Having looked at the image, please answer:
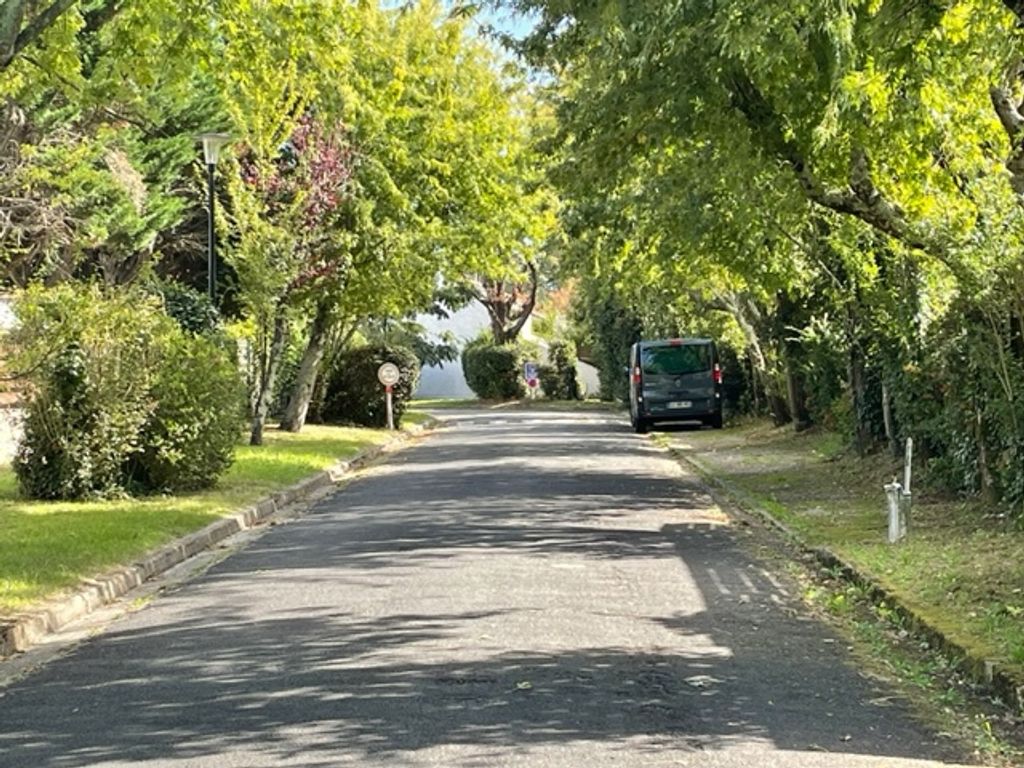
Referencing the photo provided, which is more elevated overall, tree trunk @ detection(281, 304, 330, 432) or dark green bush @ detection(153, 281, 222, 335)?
dark green bush @ detection(153, 281, 222, 335)

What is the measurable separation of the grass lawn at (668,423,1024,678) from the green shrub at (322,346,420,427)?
528 inches

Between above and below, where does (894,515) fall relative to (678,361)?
below

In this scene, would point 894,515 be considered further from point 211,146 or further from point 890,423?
point 211,146

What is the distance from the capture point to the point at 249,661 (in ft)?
24.1

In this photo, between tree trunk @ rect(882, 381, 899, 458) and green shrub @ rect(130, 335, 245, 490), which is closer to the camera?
green shrub @ rect(130, 335, 245, 490)

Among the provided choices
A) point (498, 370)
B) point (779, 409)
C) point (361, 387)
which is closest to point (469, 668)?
point (779, 409)

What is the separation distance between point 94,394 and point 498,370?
42588 millimetres

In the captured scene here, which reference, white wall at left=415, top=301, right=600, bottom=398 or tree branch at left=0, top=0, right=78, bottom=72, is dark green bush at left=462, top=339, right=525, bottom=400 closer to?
white wall at left=415, top=301, right=600, bottom=398

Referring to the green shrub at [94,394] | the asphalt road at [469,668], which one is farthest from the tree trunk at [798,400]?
the green shrub at [94,394]

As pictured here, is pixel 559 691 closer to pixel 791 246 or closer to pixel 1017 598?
pixel 1017 598

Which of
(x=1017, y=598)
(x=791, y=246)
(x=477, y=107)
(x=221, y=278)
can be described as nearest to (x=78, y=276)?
(x=221, y=278)

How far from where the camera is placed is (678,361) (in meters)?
31.1

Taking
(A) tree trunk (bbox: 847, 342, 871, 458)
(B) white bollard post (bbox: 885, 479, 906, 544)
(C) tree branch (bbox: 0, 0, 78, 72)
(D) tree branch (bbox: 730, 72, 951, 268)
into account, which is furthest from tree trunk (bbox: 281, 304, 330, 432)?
(C) tree branch (bbox: 0, 0, 78, 72)

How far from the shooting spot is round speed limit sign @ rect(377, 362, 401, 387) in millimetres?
31219
